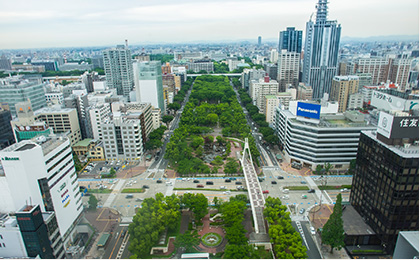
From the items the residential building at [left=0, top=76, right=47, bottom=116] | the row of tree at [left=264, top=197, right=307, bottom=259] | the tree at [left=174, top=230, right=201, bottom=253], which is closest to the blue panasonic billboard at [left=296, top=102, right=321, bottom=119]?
the row of tree at [left=264, top=197, right=307, bottom=259]

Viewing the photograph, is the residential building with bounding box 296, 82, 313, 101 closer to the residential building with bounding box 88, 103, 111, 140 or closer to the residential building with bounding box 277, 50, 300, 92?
the residential building with bounding box 277, 50, 300, 92

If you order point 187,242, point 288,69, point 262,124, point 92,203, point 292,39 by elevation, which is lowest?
point 92,203

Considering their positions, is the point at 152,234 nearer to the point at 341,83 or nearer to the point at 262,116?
the point at 262,116

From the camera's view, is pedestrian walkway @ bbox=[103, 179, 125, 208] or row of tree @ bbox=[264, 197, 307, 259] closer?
row of tree @ bbox=[264, 197, 307, 259]

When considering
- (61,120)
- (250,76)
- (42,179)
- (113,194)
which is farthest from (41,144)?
(250,76)

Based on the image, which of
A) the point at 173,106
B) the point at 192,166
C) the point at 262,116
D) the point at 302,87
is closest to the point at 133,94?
the point at 173,106

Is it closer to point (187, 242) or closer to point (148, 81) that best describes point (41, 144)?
point (187, 242)
